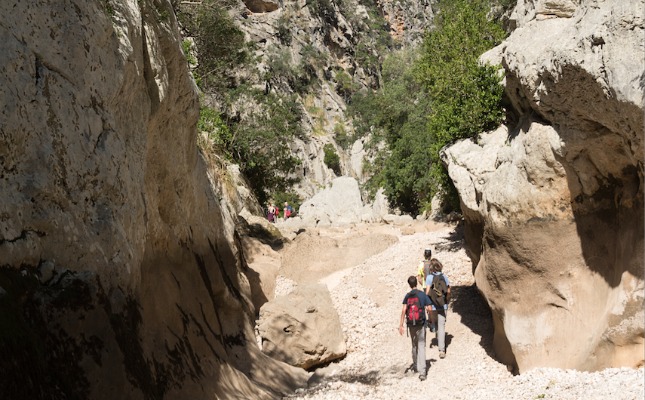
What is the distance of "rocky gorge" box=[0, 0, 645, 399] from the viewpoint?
4566 mm

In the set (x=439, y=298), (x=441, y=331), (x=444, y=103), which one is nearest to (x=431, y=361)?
(x=441, y=331)

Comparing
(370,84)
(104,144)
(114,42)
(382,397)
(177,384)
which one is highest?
(370,84)

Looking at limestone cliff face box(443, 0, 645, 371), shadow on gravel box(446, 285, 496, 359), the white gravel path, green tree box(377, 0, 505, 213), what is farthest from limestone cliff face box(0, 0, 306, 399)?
green tree box(377, 0, 505, 213)

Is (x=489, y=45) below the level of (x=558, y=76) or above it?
above

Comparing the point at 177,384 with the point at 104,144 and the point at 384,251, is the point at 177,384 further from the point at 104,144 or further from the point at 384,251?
the point at 384,251

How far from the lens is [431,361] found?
9.77 m

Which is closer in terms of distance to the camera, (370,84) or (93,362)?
(93,362)

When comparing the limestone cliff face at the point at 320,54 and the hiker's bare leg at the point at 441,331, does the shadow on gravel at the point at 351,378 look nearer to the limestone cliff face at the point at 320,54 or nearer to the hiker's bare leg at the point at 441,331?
the hiker's bare leg at the point at 441,331

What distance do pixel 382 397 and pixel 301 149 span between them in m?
48.1

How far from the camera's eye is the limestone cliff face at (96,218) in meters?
4.33

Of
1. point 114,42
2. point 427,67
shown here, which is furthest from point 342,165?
point 114,42

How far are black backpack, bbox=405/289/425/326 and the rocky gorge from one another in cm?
122

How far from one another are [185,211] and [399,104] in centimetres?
2755

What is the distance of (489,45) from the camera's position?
1745 cm
